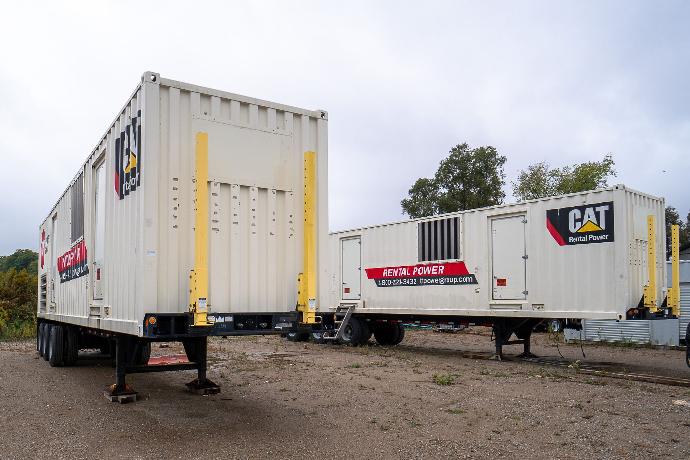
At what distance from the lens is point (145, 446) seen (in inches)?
226

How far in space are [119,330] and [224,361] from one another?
20.8ft

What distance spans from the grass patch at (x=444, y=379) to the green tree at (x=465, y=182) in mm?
29641

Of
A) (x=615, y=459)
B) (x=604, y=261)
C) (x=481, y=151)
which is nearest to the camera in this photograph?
(x=615, y=459)

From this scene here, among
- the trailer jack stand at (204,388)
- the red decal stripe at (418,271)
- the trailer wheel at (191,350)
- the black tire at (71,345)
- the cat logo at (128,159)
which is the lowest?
the trailer jack stand at (204,388)

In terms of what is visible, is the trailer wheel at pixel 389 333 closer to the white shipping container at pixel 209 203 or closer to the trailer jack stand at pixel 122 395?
the trailer jack stand at pixel 122 395

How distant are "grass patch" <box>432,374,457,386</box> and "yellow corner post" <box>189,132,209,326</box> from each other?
4916 mm

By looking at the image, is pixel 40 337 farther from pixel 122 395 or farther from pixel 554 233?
pixel 554 233

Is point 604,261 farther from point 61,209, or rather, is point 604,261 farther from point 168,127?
point 61,209

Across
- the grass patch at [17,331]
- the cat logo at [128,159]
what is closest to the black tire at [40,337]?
the grass patch at [17,331]

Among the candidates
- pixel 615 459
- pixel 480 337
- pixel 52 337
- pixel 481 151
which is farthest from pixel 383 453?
pixel 481 151

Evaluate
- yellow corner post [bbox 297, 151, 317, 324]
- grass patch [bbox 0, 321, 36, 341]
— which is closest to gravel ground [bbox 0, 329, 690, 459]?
yellow corner post [bbox 297, 151, 317, 324]

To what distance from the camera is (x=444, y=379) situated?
9922mm

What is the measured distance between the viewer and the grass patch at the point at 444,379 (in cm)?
967

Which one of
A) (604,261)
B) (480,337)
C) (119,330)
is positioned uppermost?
(604,261)
